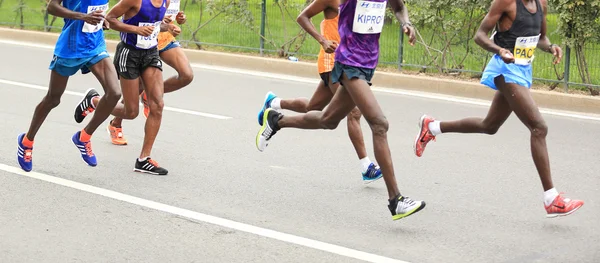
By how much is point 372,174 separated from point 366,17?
60.5 inches

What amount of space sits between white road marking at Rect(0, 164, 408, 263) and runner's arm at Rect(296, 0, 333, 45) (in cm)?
146

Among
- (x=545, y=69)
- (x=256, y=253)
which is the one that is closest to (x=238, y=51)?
(x=545, y=69)

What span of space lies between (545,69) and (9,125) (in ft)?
22.2

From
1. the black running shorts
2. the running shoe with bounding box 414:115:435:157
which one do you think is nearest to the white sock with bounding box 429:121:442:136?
the running shoe with bounding box 414:115:435:157

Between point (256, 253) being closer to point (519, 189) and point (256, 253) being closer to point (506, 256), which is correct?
point (506, 256)

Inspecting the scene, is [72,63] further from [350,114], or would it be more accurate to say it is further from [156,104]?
[350,114]

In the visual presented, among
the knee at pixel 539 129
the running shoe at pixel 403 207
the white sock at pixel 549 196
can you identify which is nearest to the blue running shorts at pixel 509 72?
the knee at pixel 539 129

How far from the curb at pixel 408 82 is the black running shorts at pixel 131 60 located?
5.71m

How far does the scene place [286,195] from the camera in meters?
7.83

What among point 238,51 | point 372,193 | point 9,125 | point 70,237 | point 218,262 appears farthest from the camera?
point 238,51

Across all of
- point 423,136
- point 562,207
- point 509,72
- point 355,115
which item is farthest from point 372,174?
point 562,207

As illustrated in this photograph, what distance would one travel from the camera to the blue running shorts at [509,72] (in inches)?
289

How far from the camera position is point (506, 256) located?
6.22 metres

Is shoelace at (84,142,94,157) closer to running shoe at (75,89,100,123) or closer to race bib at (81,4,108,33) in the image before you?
running shoe at (75,89,100,123)
